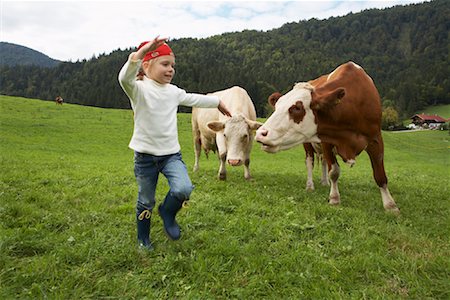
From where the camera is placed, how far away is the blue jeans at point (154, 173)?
4055 mm

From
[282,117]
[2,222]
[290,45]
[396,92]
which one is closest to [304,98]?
[282,117]

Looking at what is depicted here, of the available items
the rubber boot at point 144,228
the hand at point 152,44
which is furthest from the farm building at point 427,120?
the hand at point 152,44

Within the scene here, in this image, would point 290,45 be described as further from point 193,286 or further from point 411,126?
point 193,286

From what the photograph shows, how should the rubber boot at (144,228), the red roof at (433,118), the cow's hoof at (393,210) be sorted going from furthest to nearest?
the red roof at (433,118)
the cow's hoof at (393,210)
the rubber boot at (144,228)

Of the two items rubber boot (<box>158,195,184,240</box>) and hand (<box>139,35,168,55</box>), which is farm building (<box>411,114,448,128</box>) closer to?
rubber boot (<box>158,195,184,240</box>)

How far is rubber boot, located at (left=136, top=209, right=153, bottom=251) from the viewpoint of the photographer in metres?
4.16

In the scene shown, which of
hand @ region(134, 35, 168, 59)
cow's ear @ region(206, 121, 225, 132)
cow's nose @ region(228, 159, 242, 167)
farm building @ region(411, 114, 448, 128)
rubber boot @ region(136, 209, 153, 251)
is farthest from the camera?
farm building @ region(411, 114, 448, 128)

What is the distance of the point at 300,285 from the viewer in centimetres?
341

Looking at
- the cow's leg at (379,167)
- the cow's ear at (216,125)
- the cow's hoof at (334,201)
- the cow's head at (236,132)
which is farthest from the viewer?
the cow's ear at (216,125)

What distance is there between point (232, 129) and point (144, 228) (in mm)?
3491

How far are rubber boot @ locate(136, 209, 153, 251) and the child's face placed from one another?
158cm

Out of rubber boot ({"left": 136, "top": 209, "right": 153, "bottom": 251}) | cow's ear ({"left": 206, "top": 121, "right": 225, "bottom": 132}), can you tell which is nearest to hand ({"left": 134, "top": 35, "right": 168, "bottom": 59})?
rubber boot ({"left": 136, "top": 209, "right": 153, "bottom": 251})

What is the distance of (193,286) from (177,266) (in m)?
0.43

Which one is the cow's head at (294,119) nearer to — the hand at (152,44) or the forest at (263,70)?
the hand at (152,44)
